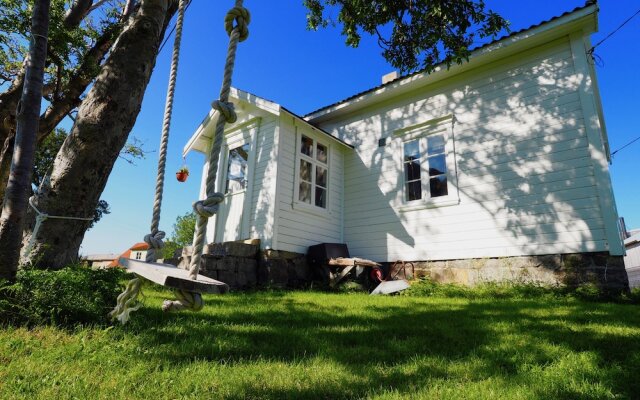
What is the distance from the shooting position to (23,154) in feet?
9.39

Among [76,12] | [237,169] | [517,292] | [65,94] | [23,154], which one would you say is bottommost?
[517,292]

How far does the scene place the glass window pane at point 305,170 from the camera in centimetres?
806

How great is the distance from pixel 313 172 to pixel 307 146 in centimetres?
67

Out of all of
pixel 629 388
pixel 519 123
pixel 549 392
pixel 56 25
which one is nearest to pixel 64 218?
pixel 549 392

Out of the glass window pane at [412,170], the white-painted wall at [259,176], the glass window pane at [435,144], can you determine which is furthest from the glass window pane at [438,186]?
the white-painted wall at [259,176]

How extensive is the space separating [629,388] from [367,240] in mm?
6297

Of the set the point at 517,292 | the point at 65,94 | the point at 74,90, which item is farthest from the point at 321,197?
the point at 65,94

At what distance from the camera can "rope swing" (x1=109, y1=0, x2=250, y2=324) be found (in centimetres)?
130

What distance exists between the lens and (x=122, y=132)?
10.8ft

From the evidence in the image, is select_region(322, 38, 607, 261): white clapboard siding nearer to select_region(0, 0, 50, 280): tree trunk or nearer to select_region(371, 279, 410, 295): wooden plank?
select_region(371, 279, 410, 295): wooden plank

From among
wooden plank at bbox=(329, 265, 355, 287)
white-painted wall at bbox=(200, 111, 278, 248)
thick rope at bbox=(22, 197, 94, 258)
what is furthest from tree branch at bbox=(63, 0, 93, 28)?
wooden plank at bbox=(329, 265, 355, 287)

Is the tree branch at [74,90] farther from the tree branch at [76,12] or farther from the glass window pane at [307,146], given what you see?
the glass window pane at [307,146]

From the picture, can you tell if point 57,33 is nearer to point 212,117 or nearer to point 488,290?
point 212,117

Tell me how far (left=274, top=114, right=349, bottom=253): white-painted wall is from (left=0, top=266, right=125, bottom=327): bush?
4.35 meters
